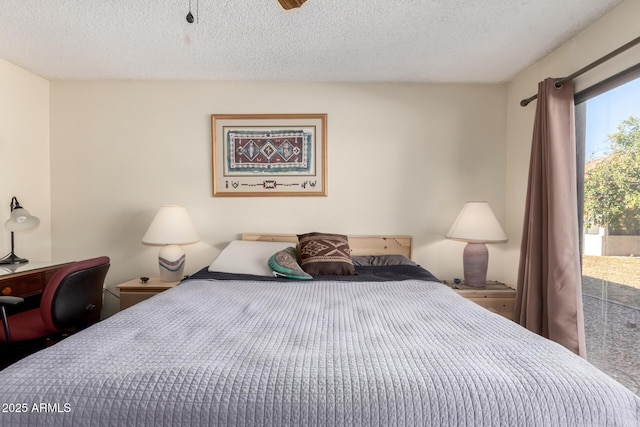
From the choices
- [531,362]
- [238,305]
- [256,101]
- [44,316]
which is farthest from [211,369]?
[256,101]

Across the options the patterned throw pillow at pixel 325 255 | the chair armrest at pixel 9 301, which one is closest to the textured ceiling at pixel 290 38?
the patterned throw pillow at pixel 325 255

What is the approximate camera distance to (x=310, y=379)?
90 cm

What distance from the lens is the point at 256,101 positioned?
9.73 feet

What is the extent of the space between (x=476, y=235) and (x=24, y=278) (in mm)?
3211

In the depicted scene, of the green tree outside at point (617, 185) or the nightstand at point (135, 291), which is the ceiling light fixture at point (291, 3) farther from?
the nightstand at point (135, 291)

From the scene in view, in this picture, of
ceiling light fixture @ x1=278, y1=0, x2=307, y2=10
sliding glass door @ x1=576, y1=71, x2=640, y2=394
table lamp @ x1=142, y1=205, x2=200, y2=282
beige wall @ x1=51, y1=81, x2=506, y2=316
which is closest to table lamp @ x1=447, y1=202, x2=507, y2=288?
beige wall @ x1=51, y1=81, x2=506, y2=316

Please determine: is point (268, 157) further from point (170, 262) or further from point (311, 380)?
point (311, 380)

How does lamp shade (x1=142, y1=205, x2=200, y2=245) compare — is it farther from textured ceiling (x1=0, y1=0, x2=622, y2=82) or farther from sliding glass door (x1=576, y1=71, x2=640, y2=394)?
sliding glass door (x1=576, y1=71, x2=640, y2=394)

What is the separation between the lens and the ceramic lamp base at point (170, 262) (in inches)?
104

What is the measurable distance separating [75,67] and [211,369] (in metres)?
2.88

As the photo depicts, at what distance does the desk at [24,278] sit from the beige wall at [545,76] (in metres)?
3.64

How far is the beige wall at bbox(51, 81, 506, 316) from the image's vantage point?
2.96 metres

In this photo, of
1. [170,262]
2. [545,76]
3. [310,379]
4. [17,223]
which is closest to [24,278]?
[17,223]

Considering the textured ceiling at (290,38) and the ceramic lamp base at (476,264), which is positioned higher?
the textured ceiling at (290,38)
